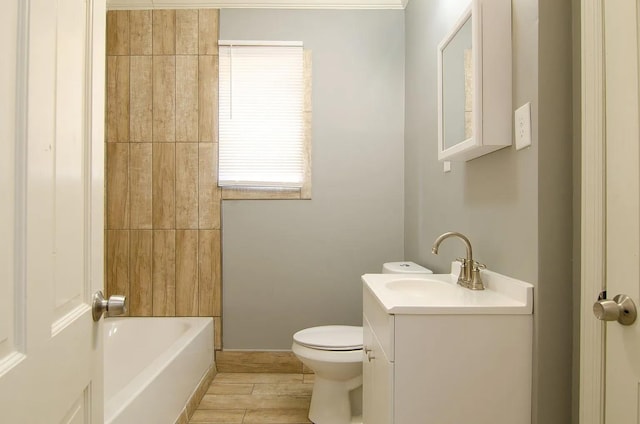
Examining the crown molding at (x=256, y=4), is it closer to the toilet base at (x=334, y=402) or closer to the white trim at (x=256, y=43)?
the white trim at (x=256, y=43)

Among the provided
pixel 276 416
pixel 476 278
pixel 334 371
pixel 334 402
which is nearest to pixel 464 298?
pixel 476 278

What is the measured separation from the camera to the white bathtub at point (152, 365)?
1561mm

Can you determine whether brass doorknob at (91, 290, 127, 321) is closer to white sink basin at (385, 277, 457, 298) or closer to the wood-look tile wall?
white sink basin at (385, 277, 457, 298)

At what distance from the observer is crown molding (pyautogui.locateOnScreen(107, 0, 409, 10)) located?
2.72 m

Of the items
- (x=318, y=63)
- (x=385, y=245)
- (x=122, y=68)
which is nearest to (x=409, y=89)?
(x=318, y=63)

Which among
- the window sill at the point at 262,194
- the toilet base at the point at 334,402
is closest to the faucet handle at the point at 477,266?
the toilet base at the point at 334,402

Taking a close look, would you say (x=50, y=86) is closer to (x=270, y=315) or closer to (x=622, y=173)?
(x=622, y=173)

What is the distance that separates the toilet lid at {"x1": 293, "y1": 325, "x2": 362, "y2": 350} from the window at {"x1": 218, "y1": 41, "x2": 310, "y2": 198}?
99 centimetres

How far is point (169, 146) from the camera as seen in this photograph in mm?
2748

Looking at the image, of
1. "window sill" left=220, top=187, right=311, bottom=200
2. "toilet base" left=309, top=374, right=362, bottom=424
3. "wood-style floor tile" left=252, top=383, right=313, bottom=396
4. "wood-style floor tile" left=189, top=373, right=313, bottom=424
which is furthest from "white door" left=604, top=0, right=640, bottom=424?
"window sill" left=220, top=187, right=311, bottom=200

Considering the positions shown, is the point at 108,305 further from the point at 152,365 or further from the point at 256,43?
the point at 256,43

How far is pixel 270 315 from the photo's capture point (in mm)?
2752

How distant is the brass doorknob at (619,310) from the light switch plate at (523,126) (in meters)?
0.50

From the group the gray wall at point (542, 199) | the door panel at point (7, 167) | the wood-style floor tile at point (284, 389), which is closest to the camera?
the door panel at point (7, 167)
